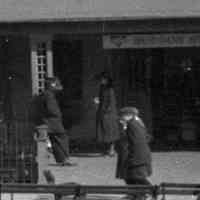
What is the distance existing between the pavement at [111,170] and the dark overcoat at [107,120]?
1.55 ft

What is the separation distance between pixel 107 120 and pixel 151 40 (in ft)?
6.67

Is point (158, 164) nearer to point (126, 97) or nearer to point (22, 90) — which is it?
point (126, 97)

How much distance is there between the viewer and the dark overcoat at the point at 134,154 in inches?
508

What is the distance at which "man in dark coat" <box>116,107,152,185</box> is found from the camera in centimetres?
1290

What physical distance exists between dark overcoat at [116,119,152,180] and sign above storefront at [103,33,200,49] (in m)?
5.92

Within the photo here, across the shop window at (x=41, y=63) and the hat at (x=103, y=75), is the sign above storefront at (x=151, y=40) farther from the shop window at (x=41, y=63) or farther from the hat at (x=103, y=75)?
the shop window at (x=41, y=63)

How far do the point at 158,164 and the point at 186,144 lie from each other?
2.80m

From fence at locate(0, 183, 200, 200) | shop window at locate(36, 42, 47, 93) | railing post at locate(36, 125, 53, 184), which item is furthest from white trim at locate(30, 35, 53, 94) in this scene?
fence at locate(0, 183, 200, 200)

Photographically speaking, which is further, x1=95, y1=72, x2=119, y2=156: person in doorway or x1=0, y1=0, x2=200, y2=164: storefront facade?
x1=0, y1=0, x2=200, y2=164: storefront facade

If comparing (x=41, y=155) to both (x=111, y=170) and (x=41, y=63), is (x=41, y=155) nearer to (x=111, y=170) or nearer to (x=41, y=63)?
(x=111, y=170)

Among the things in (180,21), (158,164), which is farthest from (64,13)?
(158,164)

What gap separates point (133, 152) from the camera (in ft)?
42.4

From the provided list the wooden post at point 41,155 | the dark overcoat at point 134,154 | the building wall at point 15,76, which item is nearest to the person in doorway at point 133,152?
A: the dark overcoat at point 134,154

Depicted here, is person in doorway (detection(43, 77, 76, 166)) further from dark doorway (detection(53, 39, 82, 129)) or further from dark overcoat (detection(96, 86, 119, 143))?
dark doorway (detection(53, 39, 82, 129))
